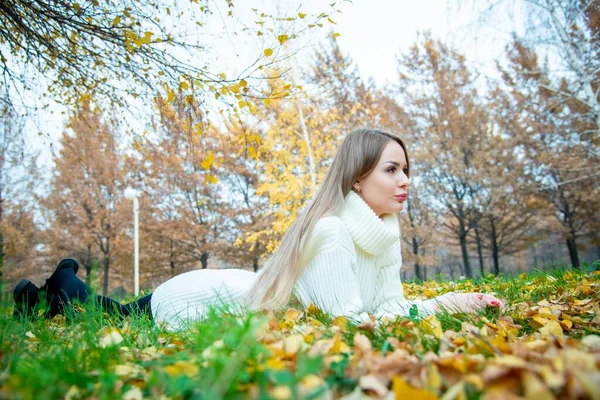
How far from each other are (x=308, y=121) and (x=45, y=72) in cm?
731

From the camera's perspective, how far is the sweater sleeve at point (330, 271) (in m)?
2.01

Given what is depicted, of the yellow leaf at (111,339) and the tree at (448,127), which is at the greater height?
the tree at (448,127)

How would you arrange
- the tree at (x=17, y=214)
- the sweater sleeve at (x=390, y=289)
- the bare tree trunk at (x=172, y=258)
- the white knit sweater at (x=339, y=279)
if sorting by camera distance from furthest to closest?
the bare tree trunk at (x=172, y=258) → the tree at (x=17, y=214) → the sweater sleeve at (x=390, y=289) → the white knit sweater at (x=339, y=279)

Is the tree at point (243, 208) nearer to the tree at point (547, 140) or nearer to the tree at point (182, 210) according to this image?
the tree at point (182, 210)

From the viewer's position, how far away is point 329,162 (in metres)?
10.8

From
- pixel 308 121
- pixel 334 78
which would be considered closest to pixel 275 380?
pixel 308 121

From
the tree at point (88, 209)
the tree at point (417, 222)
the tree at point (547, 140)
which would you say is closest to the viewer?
the tree at point (547, 140)

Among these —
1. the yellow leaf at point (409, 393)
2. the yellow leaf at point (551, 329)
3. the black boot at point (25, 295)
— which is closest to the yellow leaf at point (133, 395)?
the yellow leaf at point (409, 393)

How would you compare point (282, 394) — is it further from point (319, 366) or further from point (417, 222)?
point (417, 222)

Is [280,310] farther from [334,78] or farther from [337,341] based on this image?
[334,78]

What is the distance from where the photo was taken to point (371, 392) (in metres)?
0.81

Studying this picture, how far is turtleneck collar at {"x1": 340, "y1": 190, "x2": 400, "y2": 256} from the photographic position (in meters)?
2.24

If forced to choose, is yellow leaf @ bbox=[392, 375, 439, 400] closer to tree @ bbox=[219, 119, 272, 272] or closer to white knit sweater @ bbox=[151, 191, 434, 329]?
white knit sweater @ bbox=[151, 191, 434, 329]

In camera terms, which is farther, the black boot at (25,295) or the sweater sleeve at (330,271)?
the black boot at (25,295)
